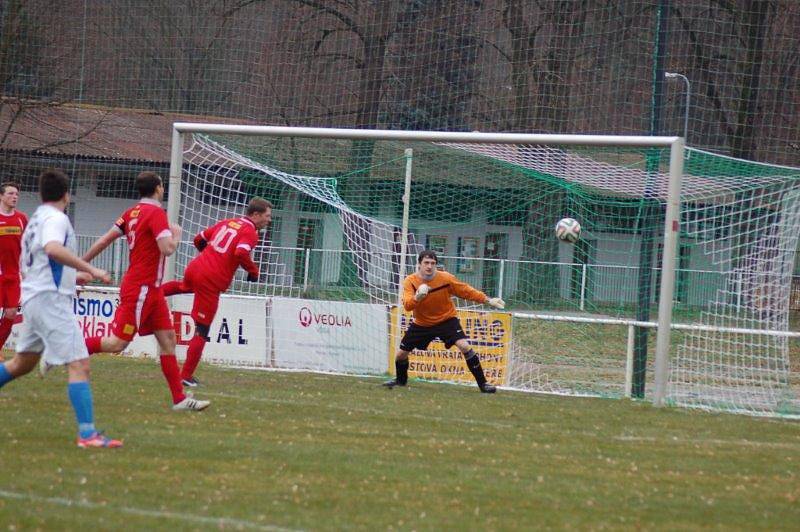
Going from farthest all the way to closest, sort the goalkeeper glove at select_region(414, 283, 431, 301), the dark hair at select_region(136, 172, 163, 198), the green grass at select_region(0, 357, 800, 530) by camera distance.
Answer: the goalkeeper glove at select_region(414, 283, 431, 301)
the dark hair at select_region(136, 172, 163, 198)
the green grass at select_region(0, 357, 800, 530)

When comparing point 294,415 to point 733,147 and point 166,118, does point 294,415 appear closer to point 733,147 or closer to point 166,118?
point 733,147

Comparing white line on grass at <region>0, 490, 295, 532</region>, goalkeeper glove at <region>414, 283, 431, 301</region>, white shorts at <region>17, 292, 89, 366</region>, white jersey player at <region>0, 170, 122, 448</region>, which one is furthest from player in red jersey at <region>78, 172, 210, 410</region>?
white line on grass at <region>0, 490, 295, 532</region>

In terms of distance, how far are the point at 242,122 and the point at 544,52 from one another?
5.74 meters

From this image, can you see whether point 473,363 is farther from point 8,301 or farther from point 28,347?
point 28,347

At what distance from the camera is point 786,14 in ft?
52.3

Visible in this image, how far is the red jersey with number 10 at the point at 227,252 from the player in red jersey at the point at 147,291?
5.28 ft

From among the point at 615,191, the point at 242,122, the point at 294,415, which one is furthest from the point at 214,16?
the point at 294,415

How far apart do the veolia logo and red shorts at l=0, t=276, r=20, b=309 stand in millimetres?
4134

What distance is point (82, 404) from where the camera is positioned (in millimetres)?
8047

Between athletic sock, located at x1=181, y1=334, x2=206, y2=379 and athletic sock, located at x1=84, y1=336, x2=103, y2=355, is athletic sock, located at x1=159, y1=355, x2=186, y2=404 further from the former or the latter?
athletic sock, located at x1=181, y1=334, x2=206, y2=379

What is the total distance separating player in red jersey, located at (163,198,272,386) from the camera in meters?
12.0

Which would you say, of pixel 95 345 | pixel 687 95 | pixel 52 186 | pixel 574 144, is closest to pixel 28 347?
pixel 52 186

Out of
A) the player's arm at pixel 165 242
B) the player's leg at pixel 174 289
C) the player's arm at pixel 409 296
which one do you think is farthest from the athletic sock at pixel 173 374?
the player's arm at pixel 409 296

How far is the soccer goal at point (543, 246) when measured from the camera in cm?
1311
